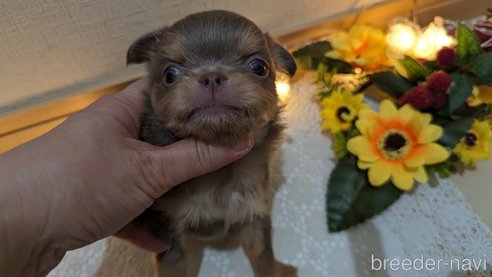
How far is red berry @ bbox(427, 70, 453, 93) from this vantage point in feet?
4.77

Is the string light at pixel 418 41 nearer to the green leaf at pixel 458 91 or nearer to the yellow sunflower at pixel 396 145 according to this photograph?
the green leaf at pixel 458 91

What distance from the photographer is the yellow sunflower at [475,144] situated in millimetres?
1485

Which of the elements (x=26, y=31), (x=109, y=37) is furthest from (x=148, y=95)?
(x=26, y=31)

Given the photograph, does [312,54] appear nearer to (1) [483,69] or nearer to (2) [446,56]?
(2) [446,56]

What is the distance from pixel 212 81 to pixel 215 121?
0.09 m

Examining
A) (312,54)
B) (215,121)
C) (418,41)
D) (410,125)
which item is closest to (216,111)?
(215,121)

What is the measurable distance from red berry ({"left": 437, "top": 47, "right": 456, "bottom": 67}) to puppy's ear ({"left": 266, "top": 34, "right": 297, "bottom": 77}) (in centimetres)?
62

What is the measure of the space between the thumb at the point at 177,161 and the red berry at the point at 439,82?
885 mm

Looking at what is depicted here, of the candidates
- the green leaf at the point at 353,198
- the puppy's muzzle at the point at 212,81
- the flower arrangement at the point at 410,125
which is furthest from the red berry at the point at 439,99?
the puppy's muzzle at the point at 212,81

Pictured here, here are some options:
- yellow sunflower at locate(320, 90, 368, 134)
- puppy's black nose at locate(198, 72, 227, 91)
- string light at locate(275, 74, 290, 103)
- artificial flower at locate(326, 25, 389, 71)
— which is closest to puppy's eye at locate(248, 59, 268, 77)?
puppy's black nose at locate(198, 72, 227, 91)

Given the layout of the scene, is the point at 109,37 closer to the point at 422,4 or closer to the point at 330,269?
the point at 330,269

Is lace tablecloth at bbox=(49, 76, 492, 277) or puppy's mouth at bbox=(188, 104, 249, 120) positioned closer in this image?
puppy's mouth at bbox=(188, 104, 249, 120)

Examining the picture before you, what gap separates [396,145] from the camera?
4.74 feet

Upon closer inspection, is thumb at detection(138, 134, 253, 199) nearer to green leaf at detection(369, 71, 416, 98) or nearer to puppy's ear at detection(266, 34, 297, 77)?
puppy's ear at detection(266, 34, 297, 77)
